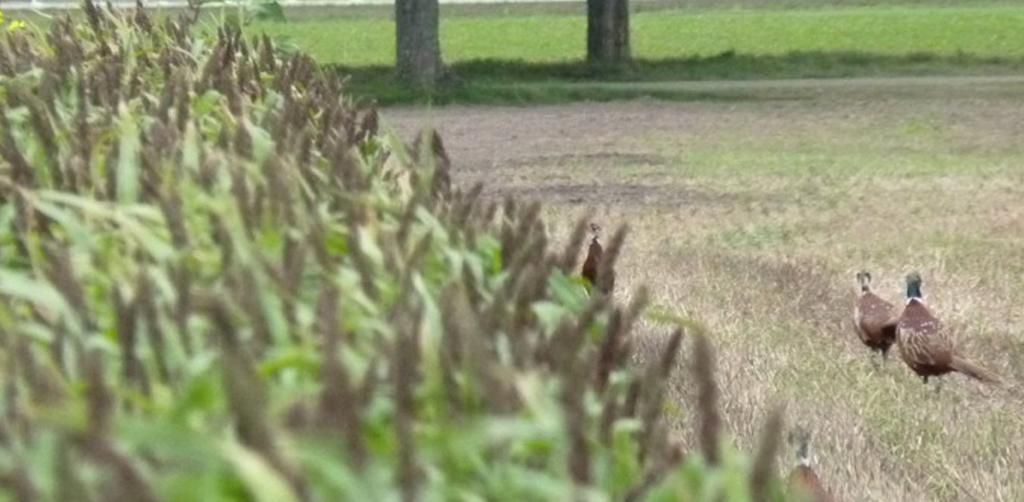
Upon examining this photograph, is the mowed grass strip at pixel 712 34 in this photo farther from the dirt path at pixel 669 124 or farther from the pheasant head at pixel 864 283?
the pheasant head at pixel 864 283

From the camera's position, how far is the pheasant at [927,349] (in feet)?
23.2

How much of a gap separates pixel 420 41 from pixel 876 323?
53.4 feet

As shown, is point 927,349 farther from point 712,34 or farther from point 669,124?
point 712,34

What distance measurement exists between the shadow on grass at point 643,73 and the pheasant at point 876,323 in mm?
14797

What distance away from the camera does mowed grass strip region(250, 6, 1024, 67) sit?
30906 mm

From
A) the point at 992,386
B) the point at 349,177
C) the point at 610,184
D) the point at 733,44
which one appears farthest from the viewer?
the point at 733,44

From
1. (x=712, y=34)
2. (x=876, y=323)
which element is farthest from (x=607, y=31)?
(x=876, y=323)

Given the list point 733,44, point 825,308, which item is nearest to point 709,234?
point 825,308

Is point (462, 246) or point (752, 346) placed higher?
point (462, 246)

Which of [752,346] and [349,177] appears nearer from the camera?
[349,177]

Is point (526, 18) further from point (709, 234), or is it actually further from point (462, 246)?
point (462, 246)

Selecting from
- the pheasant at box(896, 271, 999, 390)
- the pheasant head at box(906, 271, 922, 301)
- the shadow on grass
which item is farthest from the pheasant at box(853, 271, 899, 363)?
the shadow on grass

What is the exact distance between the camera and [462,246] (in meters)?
2.84

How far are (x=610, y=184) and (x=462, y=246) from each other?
11.4 meters
